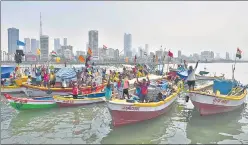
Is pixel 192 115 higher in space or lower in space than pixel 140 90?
lower

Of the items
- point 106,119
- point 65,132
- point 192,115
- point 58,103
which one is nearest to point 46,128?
point 65,132

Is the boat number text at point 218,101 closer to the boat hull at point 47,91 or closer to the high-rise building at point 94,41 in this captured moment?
the boat hull at point 47,91

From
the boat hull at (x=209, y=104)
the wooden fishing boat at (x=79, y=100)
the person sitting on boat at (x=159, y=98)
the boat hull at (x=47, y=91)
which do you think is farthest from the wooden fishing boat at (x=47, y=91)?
the boat hull at (x=209, y=104)

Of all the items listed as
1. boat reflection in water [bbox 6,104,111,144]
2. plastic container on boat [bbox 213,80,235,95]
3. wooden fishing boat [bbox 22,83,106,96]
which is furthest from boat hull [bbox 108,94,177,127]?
wooden fishing boat [bbox 22,83,106,96]

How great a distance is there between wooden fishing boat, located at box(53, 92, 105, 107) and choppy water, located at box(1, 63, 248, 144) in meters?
0.63

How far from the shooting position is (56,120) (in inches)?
658

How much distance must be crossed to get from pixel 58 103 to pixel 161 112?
8.14 m

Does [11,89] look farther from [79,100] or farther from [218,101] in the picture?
[218,101]

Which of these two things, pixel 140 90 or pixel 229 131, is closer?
pixel 229 131

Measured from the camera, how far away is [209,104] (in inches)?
696

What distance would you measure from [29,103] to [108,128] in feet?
23.9

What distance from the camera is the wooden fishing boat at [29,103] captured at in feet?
59.3

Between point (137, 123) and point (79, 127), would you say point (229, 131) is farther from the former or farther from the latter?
point (79, 127)

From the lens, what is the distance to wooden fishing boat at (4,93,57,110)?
59.3ft
